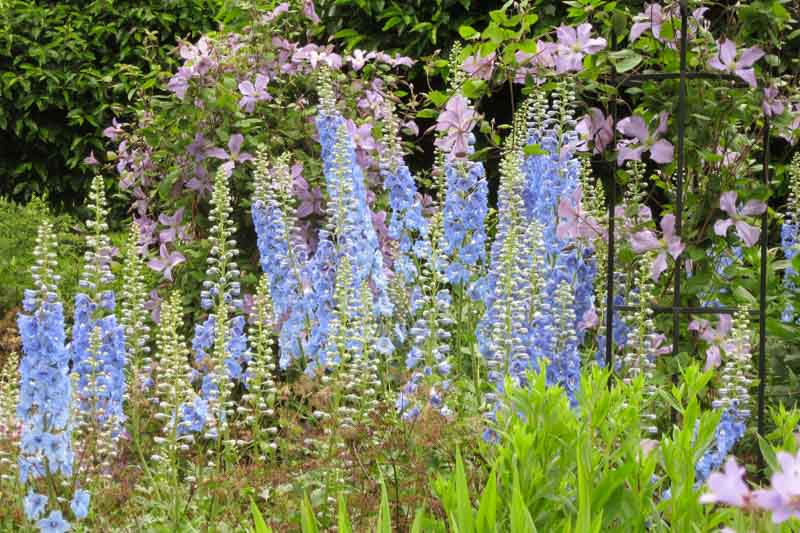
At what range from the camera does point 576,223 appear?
155 inches

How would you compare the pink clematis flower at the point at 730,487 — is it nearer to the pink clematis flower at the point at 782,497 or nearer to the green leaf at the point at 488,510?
the pink clematis flower at the point at 782,497

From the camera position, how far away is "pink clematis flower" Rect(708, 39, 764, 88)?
3.54 metres

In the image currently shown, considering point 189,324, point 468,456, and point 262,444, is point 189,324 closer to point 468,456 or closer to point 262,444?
point 262,444

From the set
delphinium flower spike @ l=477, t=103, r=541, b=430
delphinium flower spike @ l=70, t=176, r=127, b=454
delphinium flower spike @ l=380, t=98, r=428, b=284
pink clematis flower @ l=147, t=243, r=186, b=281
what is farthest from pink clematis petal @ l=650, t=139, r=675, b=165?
pink clematis flower @ l=147, t=243, r=186, b=281

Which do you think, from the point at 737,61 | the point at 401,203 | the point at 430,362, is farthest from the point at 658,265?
the point at 401,203

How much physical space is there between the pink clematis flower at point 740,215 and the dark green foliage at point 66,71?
546 cm

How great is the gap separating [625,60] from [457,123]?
2.22 ft

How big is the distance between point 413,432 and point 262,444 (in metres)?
0.50

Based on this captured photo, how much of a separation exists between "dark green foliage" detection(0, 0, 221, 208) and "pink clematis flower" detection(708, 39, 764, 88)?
5.39 metres

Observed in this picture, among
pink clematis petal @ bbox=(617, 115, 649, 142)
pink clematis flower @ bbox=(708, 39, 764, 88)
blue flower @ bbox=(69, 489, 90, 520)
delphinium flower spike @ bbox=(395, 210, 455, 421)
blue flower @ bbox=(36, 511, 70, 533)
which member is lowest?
blue flower @ bbox=(36, 511, 70, 533)

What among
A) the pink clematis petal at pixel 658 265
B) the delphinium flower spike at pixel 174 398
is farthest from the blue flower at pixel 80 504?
the pink clematis petal at pixel 658 265

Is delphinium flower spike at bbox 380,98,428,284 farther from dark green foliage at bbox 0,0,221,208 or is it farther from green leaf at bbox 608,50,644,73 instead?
dark green foliage at bbox 0,0,221,208

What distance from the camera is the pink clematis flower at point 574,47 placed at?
12.3ft

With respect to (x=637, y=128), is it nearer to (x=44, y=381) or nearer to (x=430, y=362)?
(x=430, y=362)
